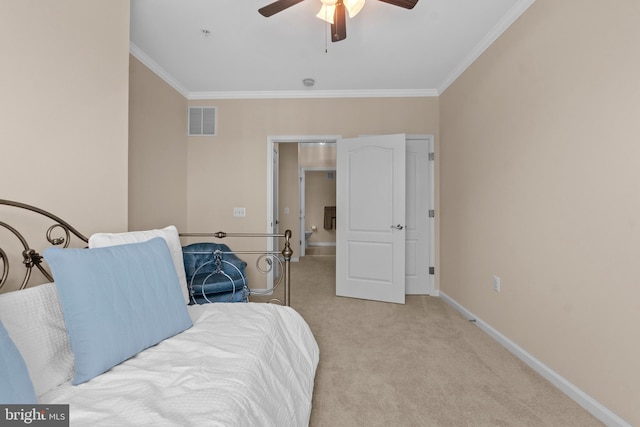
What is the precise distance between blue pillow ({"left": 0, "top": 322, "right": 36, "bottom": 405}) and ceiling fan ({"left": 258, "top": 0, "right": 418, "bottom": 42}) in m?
1.99

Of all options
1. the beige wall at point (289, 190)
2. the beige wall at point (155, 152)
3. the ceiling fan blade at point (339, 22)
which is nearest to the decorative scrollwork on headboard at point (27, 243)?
the beige wall at point (155, 152)

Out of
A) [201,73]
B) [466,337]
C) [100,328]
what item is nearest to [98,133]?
[100,328]

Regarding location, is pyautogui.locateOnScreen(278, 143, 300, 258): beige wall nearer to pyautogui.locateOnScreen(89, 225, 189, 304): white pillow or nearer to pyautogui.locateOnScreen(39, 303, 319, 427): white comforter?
pyautogui.locateOnScreen(89, 225, 189, 304): white pillow

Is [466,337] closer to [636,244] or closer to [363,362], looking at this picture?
[363,362]

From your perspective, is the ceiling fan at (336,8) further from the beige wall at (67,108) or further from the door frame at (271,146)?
the door frame at (271,146)

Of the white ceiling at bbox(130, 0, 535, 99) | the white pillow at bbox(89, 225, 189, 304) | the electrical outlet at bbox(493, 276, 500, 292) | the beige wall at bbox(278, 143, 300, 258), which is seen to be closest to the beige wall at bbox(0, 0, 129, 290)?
the white pillow at bbox(89, 225, 189, 304)

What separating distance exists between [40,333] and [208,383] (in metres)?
0.65

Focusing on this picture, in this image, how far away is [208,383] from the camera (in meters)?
0.99

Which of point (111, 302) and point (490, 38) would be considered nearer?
point (111, 302)

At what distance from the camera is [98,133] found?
5.37ft

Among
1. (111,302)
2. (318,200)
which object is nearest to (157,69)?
(111,302)

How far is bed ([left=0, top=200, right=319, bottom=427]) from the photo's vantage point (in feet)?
→ 2.79

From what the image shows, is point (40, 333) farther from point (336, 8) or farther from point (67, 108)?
point (336, 8)

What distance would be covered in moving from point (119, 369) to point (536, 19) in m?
3.18
